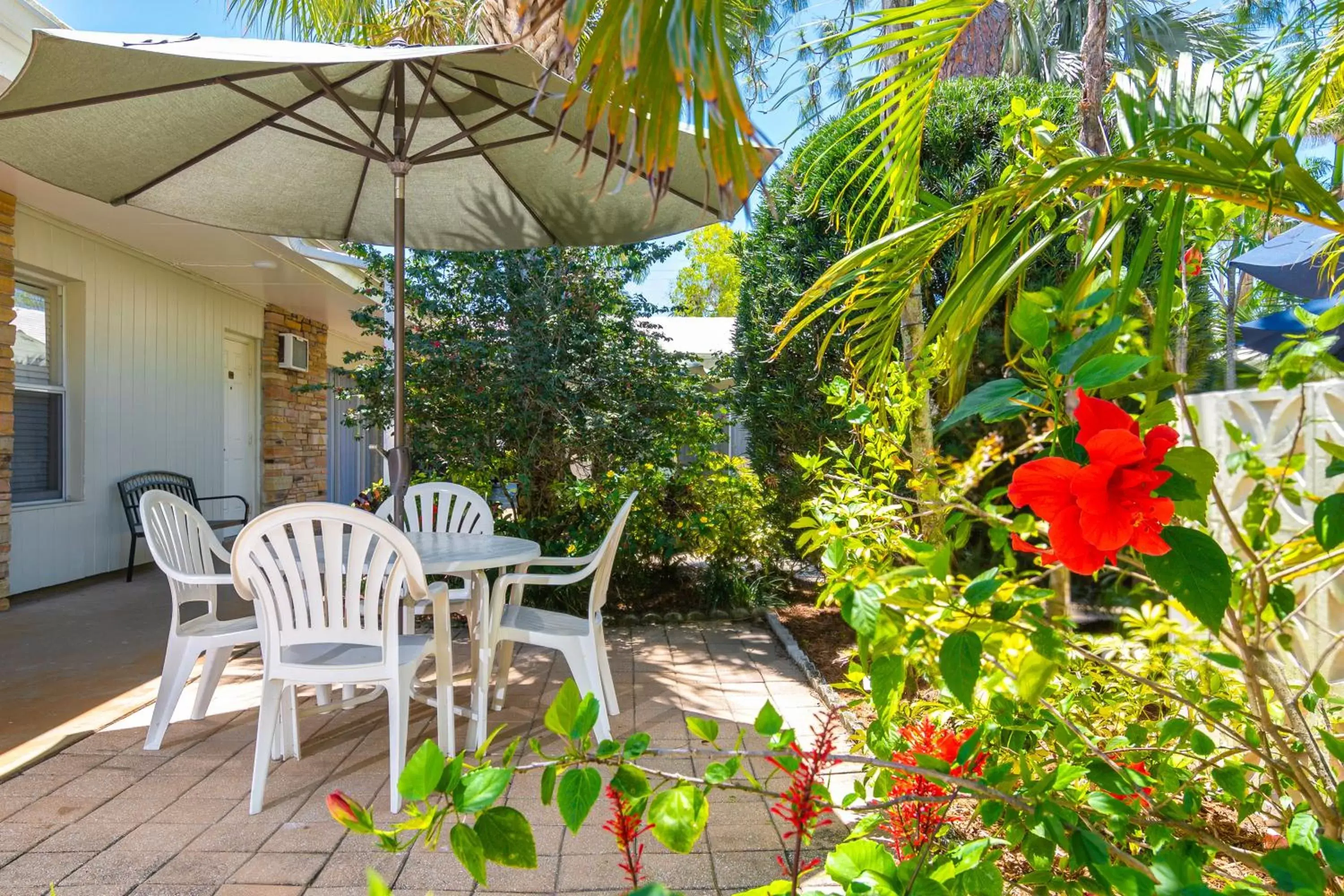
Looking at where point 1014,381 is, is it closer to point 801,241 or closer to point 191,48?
point 191,48

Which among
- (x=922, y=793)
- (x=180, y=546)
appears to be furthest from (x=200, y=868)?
(x=922, y=793)

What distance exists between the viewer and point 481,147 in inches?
127

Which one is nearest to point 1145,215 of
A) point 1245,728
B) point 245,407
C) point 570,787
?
point 1245,728

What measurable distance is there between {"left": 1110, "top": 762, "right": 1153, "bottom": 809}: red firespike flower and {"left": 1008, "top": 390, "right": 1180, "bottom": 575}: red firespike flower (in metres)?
0.46

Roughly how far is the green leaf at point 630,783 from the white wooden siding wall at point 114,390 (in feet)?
20.9

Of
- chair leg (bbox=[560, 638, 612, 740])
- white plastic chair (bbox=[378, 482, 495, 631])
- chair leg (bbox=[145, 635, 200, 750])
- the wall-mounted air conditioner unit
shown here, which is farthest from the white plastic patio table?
the wall-mounted air conditioner unit

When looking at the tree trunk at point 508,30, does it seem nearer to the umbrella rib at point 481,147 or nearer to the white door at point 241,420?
the umbrella rib at point 481,147

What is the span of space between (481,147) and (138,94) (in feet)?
3.70

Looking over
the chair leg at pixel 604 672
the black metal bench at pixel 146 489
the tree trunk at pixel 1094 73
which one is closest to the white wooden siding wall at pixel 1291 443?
the tree trunk at pixel 1094 73

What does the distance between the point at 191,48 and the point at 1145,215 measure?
3.71 metres

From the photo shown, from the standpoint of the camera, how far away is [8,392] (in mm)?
5145

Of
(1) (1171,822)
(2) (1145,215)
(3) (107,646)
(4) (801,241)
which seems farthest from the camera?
(4) (801,241)

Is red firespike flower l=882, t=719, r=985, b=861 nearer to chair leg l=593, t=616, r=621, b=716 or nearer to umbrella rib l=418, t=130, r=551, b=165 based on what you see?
chair leg l=593, t=616, r=621, b=716

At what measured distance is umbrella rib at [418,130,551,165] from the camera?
318cm
